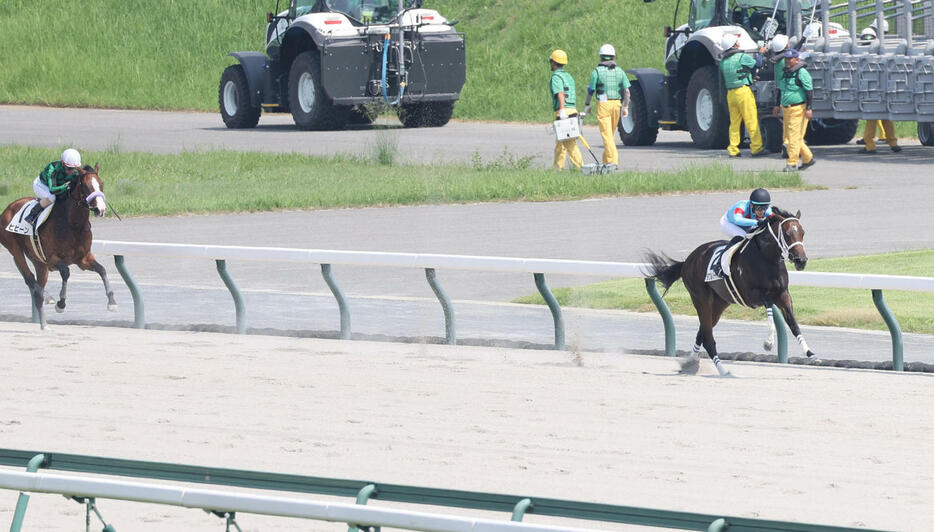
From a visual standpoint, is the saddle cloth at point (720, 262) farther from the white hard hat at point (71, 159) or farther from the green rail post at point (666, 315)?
the white hard hat at point (71, 159)

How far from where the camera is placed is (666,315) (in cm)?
1201

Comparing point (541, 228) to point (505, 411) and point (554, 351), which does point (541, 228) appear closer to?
point (554, 351)

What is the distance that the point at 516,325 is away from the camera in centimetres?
1344

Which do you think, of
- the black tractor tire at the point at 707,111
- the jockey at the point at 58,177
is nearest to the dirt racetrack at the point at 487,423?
the jockey at the point at 58,177

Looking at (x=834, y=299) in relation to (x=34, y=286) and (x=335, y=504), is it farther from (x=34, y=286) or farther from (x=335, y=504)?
(x=335, y=504)

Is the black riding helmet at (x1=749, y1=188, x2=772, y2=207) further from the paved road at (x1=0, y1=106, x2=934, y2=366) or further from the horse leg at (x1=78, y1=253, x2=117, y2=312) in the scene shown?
the horse leg at (x1=78, y1=253, x2=117, y2=312)

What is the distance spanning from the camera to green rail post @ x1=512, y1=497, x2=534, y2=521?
5.30 meters

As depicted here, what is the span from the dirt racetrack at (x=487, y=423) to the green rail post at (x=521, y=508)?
70.6 inches

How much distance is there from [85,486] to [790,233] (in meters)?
5.75

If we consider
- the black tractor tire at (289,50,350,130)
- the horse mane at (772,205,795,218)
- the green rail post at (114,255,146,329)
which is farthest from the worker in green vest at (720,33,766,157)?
the horse mane at (772,205,795,218)

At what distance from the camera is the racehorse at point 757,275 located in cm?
1038

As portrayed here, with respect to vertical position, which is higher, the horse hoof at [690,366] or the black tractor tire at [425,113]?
the black tractor tire at [425,113]

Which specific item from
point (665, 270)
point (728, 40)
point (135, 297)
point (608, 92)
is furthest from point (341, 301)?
point (728, 40)

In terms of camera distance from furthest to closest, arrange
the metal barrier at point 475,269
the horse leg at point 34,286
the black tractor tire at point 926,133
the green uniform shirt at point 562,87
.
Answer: the black tractor tire at point 926,133 < the green uniform shirt at point 562,87 < the horse leg at point 34,286 < the metal barrier at point 475,269
